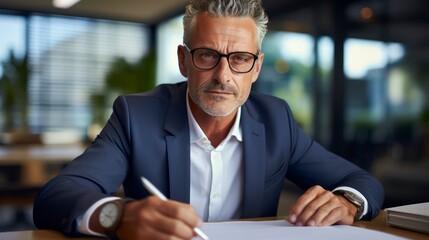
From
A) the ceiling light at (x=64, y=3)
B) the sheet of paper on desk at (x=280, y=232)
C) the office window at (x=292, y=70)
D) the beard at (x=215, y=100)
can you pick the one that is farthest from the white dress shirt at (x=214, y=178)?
the ceiling light at (x=64, y=3)

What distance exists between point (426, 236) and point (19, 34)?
9.28 m

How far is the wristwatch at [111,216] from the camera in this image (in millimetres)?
937

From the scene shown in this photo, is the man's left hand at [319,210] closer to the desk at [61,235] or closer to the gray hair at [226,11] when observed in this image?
the desk at [61,235]

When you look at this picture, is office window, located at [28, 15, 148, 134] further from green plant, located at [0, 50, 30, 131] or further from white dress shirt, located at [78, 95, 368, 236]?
white dress shirt, located at [78, 95, 368, 236]

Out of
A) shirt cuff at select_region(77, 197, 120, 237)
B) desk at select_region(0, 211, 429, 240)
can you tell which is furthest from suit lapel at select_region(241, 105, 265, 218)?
shirt cuff at select_region(77, 197, 120, 237)

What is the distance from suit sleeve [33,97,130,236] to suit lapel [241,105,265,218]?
386 millimetres

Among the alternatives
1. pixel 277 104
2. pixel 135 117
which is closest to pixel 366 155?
pixel 277 104

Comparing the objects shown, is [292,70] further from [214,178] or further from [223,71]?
[223,71]

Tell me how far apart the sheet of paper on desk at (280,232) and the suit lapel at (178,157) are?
0.91 feet

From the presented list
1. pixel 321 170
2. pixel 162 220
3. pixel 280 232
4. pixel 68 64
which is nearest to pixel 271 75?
pixel 68 64

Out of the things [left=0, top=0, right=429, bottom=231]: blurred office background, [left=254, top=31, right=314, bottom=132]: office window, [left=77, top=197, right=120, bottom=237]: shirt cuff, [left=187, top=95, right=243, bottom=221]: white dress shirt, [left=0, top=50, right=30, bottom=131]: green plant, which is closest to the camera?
[left=77, top=197, right=120, bottom=237]: shirt cuff

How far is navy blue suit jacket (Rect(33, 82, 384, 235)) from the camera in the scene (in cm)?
139

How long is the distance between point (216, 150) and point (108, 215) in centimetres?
67

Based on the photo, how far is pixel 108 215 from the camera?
38.3 inches
